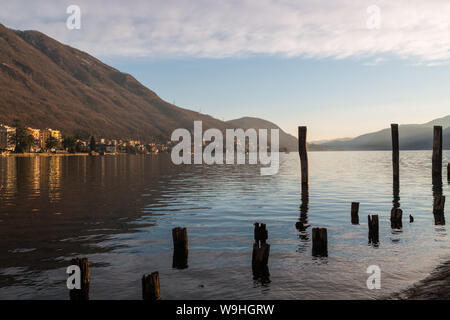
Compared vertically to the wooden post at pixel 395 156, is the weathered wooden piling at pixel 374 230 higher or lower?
lower

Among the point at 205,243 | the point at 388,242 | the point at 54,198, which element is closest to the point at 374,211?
the point at 388,242

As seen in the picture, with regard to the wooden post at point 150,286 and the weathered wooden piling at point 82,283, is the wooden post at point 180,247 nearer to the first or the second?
the weathered wooden piling at point 82,283

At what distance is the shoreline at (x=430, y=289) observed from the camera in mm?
10125

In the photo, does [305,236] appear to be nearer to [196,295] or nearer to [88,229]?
[196,295]

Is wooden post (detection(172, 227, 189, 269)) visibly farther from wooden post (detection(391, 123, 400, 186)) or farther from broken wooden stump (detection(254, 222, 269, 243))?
wooden post (detection(391, 123, 400, 186))

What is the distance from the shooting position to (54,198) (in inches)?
1303

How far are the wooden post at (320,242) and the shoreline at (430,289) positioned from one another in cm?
356

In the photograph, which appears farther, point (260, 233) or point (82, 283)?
point (260, 233)

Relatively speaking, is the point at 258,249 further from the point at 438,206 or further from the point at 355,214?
the point at 438,206

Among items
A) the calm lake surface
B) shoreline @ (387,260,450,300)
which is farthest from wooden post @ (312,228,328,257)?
shoreline @ (387,260,450,300)

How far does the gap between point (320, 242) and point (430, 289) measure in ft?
14.6

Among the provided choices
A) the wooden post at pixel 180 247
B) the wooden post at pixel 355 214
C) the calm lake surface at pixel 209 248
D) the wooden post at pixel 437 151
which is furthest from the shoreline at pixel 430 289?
the wooden post at pixel 437 151

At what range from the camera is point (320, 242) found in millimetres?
14578

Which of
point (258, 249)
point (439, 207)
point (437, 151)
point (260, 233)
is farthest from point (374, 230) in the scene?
point (437, 151)
